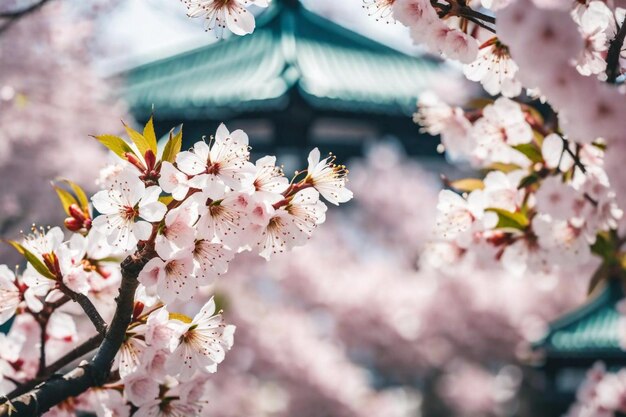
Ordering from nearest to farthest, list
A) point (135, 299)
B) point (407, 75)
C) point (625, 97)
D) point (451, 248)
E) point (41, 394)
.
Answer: point (625, 97)
point (41, 394)
point (135, 299)
point (451, 248)
point (407, 75)

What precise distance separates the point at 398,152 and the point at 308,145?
162 centimetres

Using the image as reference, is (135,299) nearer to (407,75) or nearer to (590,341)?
(590,341)

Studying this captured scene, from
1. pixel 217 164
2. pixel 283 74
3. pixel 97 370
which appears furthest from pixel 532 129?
pixel 283 74

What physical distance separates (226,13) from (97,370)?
76 cm

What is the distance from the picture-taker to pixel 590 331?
568 centimetres

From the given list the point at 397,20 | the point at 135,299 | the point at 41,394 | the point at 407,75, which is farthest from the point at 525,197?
the point at 407,75

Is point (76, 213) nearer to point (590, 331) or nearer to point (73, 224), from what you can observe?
point (73, 224)

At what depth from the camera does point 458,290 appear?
8602 mm

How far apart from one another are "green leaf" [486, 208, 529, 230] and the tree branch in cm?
98

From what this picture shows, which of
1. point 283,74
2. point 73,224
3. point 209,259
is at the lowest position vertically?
point 283,74

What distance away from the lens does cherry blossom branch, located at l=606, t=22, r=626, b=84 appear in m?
1.49

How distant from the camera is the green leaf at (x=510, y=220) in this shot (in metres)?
1.91

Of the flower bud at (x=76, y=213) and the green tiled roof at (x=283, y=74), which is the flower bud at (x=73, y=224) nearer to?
the flower bud at (x=76, y=213)

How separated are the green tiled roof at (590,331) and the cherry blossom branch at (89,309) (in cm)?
480
